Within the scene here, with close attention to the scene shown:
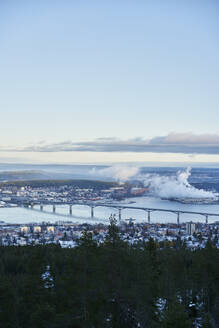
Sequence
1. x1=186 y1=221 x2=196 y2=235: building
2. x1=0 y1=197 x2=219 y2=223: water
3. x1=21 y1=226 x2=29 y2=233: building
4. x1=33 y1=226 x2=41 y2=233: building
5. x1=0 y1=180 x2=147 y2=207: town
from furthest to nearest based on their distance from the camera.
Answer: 1. x1=0 y1=180 x2=147 y2=207: town
2. x1=0 y1=197 x2=219 y2=223: water
3. x1=33 y1=226 x2=41 y2=233: building
4. x1=186 y1=221 x2=196 y2=235: building
5. x1=21 y1=226 x2=29 y2=233: building

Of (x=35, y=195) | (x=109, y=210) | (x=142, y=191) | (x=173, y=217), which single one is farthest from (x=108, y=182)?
(x=173, y=217)

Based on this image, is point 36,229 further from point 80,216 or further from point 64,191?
point 64,191

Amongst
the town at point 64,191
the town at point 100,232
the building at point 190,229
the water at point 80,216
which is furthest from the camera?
the town at point 64,191

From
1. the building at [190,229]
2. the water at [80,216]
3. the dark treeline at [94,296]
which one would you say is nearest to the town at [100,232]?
the building at [190,229]

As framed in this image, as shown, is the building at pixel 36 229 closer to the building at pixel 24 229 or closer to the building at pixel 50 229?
the building at pixel 24 229

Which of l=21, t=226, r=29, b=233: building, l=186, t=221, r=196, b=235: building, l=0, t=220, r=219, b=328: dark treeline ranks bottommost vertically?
l=186, t=221, r=196, b=235: building

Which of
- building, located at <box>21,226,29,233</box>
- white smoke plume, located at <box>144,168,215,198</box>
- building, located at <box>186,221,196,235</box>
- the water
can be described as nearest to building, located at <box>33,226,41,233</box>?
building, located at <box>21,226,29,233</box>

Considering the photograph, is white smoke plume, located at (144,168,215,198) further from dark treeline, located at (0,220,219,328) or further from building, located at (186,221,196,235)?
dark treeline, located at (0,220,219,328)

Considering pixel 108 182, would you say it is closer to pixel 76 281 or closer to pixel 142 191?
pixel 142 191

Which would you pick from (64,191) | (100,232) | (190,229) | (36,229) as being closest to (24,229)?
(36,229)
